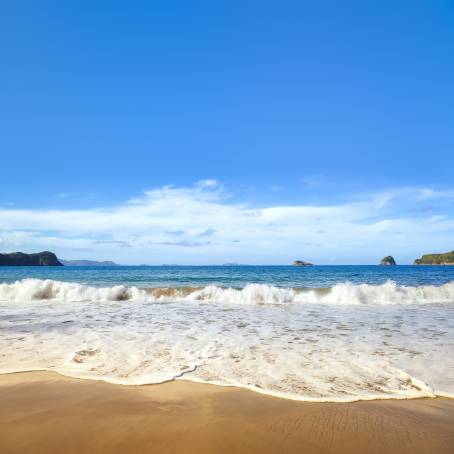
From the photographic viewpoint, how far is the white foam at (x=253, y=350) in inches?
184

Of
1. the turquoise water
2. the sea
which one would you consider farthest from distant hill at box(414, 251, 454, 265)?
the sea

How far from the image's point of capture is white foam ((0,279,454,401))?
4.67m

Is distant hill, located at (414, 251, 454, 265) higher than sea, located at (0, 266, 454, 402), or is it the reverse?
distant hill, located at (414, 251, 454, 265)

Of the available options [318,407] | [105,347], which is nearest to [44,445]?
[318,407]

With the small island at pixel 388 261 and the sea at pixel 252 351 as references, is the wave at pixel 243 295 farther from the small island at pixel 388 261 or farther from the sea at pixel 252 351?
the small island at pixel 388 261

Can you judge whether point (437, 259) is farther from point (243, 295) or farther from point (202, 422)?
point (202, 422)

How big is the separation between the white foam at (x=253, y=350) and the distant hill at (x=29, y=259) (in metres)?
115

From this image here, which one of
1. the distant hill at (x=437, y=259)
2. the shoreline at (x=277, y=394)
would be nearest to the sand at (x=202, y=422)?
the shoreline at (x=277, y=394)

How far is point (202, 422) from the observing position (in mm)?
3301

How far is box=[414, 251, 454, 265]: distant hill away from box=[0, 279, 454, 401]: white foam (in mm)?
110657

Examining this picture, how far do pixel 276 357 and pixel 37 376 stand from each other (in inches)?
149

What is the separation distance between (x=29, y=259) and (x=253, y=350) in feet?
420

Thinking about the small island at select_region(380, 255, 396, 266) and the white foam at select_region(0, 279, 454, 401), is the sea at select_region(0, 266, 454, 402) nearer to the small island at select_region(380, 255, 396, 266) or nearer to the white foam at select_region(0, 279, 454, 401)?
the white foam at select_region(0, 279, 454, 401)

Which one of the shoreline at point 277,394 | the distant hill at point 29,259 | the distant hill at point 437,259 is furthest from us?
the distant hill at point 29,259
